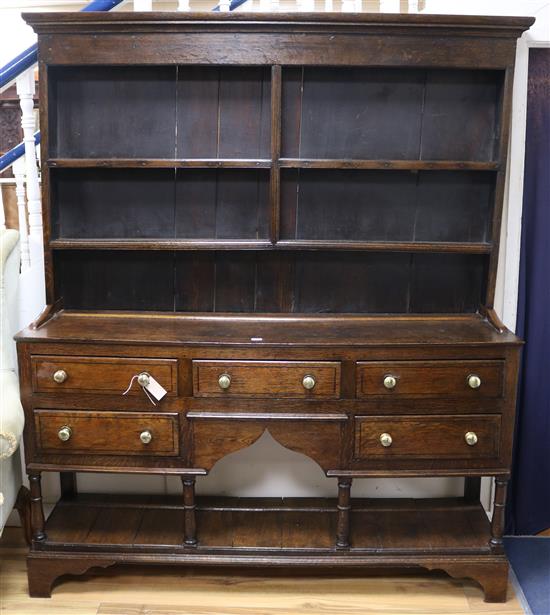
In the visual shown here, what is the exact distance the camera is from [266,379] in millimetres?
1896

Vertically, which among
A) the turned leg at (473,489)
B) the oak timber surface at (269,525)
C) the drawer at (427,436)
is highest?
the drawer at (427,436)

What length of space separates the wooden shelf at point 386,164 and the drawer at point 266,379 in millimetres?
626

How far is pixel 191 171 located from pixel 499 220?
1.04 meters

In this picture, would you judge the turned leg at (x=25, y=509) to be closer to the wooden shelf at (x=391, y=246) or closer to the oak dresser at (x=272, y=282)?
the oak dresser at (x=272, y=282)

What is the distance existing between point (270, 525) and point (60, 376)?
0.89 m

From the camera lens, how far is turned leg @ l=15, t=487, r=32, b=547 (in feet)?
7.28

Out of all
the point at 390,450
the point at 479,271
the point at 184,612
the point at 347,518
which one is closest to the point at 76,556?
the point at 184,612

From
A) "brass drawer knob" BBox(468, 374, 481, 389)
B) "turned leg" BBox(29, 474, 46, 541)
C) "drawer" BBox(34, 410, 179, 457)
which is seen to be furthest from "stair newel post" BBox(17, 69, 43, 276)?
→ "brass drawer knob" BBox(468, 374, 481, 389)

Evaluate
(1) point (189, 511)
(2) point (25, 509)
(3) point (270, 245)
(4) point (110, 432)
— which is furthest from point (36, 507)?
(3) point (270, 245)

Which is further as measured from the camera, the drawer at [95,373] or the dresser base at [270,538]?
the dresser base at [270,538]

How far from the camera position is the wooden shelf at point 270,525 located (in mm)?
2064

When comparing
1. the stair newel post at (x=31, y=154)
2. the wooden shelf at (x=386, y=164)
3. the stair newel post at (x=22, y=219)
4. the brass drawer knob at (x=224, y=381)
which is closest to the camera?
the brass drawer knob at (x=224, y=381)

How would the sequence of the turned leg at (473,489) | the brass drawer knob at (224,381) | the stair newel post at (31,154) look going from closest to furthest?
the brass drawer knob at (224,381) < the stair newel post at (31,154) < the turned leg at (473,489)

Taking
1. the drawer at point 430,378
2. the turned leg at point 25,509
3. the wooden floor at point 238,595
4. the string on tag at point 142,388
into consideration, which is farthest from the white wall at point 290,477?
the string on tag at point 142,388
